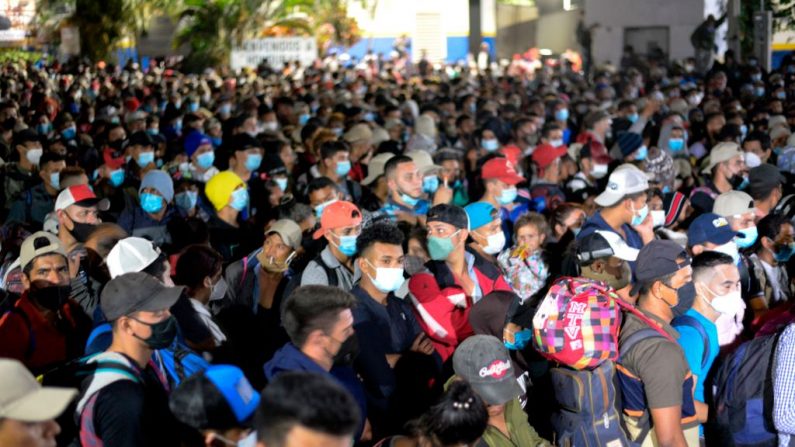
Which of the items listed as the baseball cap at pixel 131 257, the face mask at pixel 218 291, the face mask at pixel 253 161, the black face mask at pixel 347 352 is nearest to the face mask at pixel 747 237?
the face mask at pixel 218 291

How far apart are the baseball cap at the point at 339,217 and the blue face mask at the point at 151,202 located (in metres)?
2.29

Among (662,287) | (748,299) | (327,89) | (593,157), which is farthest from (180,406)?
(327,89)

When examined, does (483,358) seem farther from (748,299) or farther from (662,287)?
(748,299)

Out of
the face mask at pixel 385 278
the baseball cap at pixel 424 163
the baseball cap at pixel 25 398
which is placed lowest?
the baseball cap at pixel 424 163

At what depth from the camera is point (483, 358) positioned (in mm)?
4637

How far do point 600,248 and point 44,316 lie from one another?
9.48ft

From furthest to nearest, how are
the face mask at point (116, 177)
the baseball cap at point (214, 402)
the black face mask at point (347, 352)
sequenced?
the face mask at point (116, 177)
the black face mask at point (347, 352)
the baseball cap at point (214, 402)

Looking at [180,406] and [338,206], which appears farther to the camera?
[338,206]

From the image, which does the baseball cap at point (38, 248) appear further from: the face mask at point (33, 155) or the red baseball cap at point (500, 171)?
the face mask at point (33, 155)

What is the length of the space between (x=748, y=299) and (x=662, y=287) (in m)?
2.11

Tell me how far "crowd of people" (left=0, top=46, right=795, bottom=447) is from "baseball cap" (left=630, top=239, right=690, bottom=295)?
1 centimetres

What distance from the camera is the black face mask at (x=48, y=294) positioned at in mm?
5906

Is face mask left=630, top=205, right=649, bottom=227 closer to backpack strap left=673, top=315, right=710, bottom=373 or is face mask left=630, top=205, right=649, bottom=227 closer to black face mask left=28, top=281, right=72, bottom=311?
backpack strap left=673, top=315, right=710, bottom=373

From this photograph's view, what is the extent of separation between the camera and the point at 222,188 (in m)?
9.04
